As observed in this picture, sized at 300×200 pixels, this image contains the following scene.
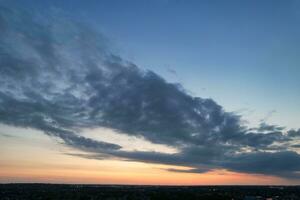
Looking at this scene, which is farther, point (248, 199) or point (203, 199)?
point (248, 199)

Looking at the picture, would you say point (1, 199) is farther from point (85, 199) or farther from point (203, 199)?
point (203, 199)

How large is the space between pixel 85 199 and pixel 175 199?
32614mm

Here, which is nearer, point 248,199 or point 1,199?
point 1,199

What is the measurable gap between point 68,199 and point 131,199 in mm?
22149

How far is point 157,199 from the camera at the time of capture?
5084 inches

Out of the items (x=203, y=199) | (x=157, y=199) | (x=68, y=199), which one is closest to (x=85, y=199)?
(x=68, y=199)

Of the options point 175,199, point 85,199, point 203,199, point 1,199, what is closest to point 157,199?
point 175,199

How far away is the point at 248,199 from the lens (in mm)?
136375

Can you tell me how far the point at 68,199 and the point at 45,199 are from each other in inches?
313

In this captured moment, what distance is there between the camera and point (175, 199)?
12875cm

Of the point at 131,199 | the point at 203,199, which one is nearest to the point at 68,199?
the point at 131,199

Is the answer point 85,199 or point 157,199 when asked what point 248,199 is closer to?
point 157,199

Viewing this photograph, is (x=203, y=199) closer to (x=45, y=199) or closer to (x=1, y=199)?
(x=45, y=199)

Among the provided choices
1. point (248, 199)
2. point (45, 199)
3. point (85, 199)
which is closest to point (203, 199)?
point (248, 199)
